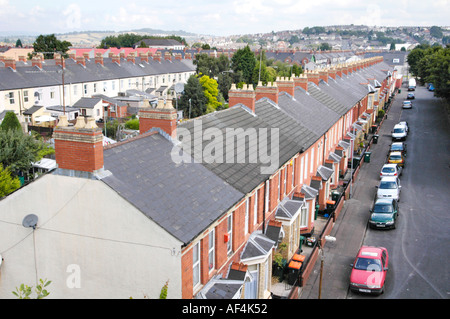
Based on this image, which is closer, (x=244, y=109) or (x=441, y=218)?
(x=244, y=109)

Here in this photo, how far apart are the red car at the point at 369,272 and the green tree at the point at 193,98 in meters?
40.8

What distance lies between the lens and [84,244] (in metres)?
12.4

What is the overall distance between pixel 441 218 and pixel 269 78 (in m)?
54.5

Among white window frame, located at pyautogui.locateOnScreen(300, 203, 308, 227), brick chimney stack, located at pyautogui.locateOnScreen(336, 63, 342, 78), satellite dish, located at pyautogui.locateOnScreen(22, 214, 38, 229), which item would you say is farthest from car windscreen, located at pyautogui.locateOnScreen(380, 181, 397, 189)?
brick chimney stack, located at pyautogui.locateOnScreen(336, 63, 342, 78)

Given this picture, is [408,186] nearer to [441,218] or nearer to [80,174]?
[441,218]

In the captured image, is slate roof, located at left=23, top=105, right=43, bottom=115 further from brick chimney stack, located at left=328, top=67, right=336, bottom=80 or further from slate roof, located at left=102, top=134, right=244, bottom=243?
slate roof, located at left=102, top=134, right=244, bottom=243

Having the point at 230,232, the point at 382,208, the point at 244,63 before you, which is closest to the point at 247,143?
the point at 230,232

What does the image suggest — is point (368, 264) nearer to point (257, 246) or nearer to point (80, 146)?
point (257, 246)

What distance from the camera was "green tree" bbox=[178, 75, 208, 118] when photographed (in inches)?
2285

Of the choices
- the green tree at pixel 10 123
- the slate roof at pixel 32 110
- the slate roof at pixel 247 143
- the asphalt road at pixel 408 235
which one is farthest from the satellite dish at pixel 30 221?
the slate roof at pixel 32 110
